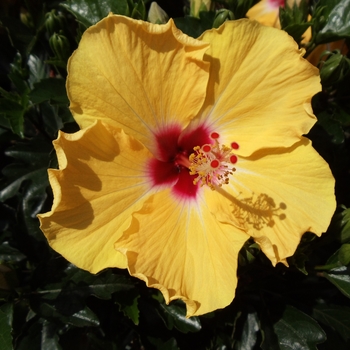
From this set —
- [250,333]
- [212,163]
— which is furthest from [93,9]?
[250,333]

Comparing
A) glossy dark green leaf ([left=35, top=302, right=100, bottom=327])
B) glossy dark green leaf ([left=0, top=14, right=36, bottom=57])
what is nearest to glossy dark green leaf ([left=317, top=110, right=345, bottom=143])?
Answer: glossy dark green leaf ([left=35, top=302, right=100, bottom=327])

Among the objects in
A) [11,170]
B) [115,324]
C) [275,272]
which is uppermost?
[11,170]

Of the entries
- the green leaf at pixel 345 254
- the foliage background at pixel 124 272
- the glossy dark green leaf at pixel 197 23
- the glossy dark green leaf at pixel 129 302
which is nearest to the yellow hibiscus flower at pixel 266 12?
the foliage background at pixel 124 272

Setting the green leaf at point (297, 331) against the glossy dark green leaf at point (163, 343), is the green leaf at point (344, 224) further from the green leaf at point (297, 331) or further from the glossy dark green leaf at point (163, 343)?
the glossy dark green leaf at point (163, 343)

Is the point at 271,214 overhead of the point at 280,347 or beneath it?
overhead

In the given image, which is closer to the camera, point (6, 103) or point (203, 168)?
point (203, 168)

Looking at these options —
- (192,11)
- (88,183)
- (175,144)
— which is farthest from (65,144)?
(192,11)

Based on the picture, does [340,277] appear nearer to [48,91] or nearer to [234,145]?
[234,145]

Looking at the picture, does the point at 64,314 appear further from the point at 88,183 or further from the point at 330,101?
the point at 330,101
